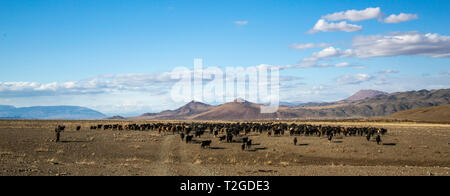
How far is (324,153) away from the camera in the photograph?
83.6 feet

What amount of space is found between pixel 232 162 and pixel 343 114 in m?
172

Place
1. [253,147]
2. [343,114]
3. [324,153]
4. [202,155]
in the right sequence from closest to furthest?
[202,155]
[324,153]
[253,147]
[343,114]
